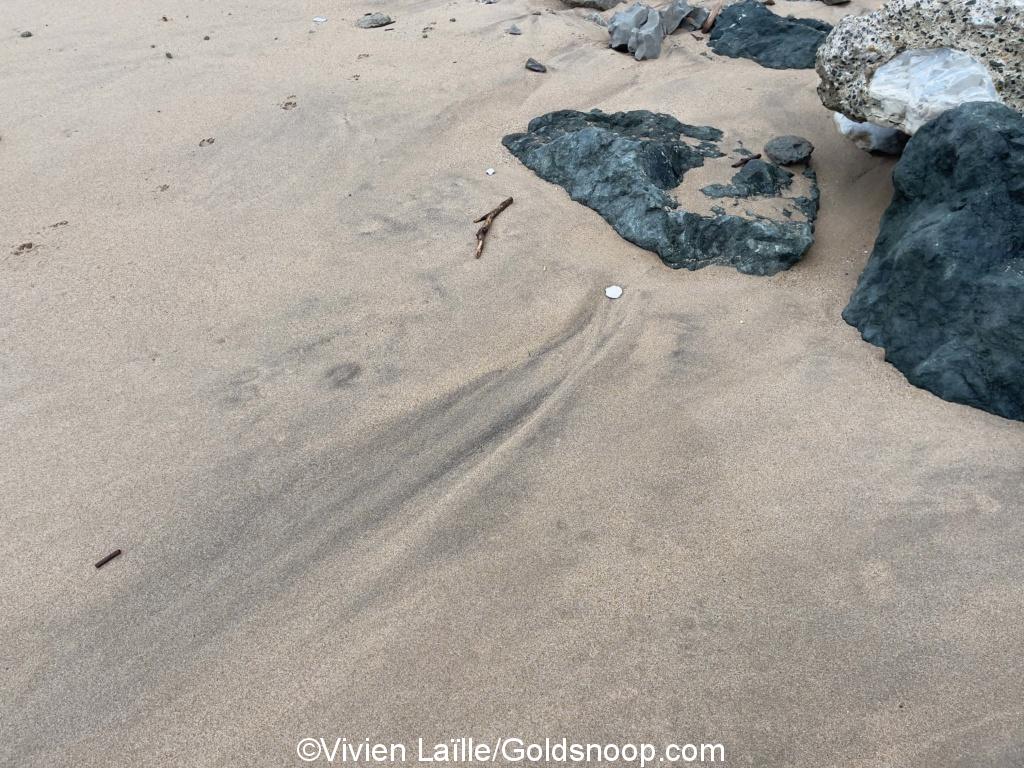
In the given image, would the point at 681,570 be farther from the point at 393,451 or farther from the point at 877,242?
the point at 877,242

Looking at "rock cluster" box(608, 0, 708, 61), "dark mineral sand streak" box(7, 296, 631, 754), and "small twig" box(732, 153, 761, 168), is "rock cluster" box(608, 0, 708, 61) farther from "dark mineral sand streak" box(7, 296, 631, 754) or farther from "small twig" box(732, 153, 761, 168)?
"dark mineral sand streak" box(7, 296, 631, 754)

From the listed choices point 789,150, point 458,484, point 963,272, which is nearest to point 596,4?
point 789,150

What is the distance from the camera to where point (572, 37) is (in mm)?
5242

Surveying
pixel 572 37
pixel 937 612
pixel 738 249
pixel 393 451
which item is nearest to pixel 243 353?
pixel 393 451

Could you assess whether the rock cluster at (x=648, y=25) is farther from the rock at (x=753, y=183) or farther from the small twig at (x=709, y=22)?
the rock at (x=753, y=183)

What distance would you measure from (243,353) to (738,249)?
2.01m

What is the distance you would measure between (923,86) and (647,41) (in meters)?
2.35

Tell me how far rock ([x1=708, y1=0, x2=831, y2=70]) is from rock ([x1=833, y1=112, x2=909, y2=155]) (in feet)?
4.28

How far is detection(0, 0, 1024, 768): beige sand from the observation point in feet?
5.88

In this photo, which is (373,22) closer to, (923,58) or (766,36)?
(766,36)

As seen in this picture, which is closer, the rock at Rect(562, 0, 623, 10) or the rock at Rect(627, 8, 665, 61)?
the rock at Rect(627, 8, 665, 61)

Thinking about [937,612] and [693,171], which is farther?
[693,171]

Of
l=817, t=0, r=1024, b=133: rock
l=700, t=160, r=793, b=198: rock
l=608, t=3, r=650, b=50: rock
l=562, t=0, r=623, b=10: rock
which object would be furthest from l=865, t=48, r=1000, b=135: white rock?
l=562, t=0, r=623, b=10: rock

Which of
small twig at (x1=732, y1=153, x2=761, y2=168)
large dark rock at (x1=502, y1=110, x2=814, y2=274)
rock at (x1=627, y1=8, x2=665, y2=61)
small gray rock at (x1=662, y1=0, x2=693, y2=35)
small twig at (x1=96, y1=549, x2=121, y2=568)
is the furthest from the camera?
small gray rock at (x1=662, y1=0, x2=693, y2=35)
